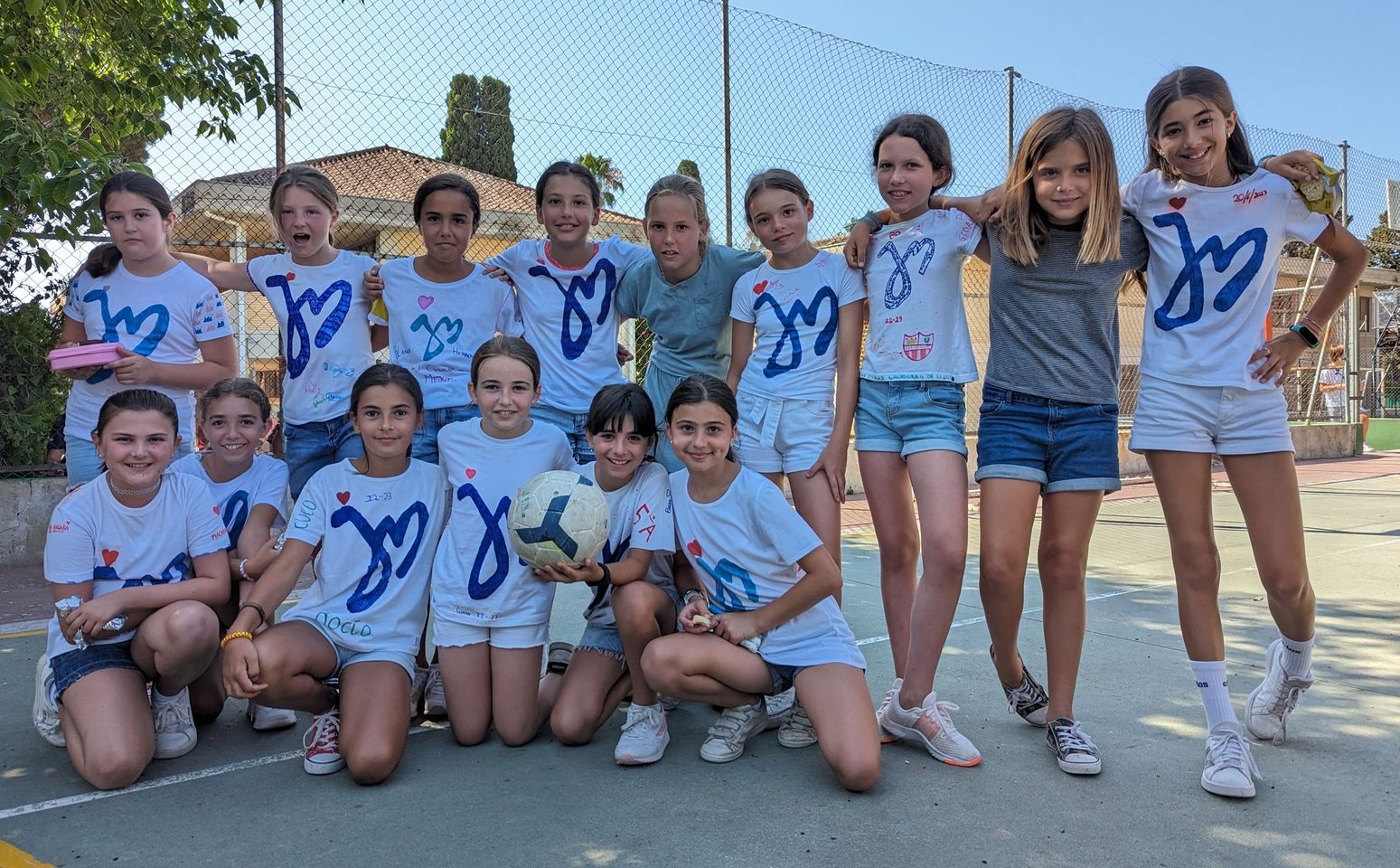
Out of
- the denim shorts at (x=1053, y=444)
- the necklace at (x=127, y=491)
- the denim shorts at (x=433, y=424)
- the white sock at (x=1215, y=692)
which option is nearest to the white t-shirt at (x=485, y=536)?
the denim shorts at (x=433, y=424)

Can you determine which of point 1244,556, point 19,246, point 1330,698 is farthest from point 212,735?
point 1244,556

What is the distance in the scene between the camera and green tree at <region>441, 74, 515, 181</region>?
7.45 meters

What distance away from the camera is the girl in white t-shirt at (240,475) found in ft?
11.3

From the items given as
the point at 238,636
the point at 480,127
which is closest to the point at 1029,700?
the point at 238,636

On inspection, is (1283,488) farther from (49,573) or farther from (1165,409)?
(49,573)

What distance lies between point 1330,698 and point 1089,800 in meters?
1.53

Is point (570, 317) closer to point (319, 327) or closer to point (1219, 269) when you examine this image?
point (319, 327)

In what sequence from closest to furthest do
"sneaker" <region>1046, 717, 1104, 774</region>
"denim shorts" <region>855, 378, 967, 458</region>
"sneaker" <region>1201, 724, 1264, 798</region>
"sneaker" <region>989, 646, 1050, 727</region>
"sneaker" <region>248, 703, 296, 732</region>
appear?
"sneaker" <region>1201, 724, 1264, 798</region>, "sneaker" <region>1046, 717, 1104, 774</region>, "denim shorts" <region>855, 378, 967, 458</region>, "sneaker" <region>989, 646, 1050, 727</region>, "sneaker" <region>248, 703, 296, 732</region>

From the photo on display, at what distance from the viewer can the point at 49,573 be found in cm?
304

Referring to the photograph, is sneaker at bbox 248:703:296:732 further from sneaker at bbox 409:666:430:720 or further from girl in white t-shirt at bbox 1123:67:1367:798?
girl in white t-shirt at bbox 1123:67:1367:798

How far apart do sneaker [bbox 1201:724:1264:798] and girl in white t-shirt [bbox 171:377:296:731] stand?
2891 millimetres

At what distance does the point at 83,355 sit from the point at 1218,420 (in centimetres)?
375

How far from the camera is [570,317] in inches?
154

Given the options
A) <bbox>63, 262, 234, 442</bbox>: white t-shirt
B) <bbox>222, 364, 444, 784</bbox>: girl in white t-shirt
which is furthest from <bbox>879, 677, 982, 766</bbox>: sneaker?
<bbox>63, 262, 234, 442</bbox>: white t-shirt
